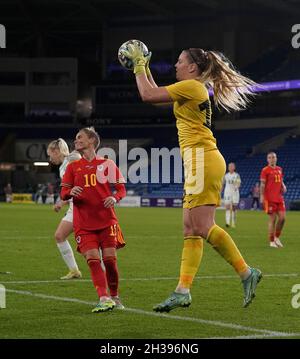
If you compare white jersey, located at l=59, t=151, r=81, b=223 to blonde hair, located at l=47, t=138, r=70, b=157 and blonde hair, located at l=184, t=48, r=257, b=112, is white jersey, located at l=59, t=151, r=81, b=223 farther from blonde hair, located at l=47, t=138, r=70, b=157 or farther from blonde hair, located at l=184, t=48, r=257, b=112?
blonde hair, located at l=184, t=48, r=257, b=112

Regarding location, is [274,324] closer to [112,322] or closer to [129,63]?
[112,322]

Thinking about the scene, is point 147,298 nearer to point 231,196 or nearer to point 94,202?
point 94,202

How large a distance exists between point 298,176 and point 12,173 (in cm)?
2742

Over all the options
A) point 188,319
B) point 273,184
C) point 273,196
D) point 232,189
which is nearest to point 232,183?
point 232,189

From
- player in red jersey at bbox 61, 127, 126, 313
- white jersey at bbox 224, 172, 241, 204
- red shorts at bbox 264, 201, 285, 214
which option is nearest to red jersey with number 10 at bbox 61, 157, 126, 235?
player in red jersey at bbox 61, 127, 126, 313

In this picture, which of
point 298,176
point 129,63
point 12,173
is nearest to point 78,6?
point 12,173

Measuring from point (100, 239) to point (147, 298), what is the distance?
1.20 metres

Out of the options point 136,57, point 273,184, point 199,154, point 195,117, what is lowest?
point 273,184

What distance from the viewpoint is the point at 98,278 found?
840 centimetres

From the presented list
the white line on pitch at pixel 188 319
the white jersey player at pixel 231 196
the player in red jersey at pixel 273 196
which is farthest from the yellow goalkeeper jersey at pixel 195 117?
the white jersey player at pixel 231 196

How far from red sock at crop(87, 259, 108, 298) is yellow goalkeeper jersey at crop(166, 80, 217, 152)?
1495 millimetres

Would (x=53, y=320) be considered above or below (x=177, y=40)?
below

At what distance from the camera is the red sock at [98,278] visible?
329 inches

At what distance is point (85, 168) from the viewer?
28.7ft
